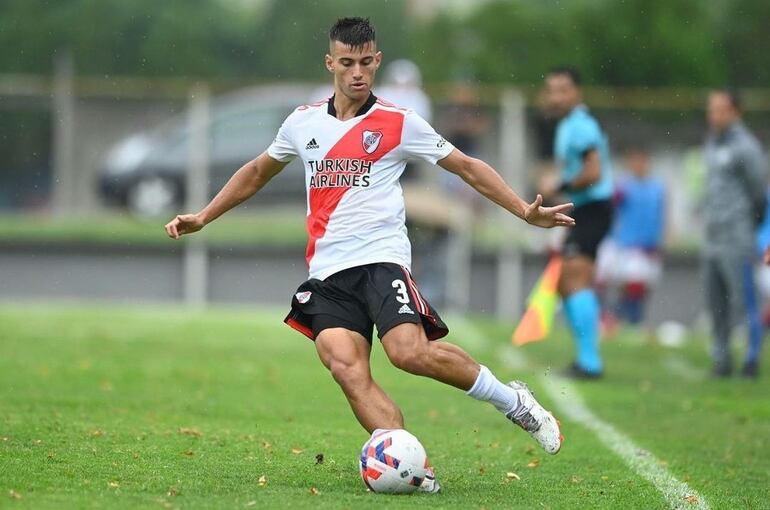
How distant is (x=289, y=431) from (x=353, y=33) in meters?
2.54

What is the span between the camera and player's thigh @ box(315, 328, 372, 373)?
6.46 m

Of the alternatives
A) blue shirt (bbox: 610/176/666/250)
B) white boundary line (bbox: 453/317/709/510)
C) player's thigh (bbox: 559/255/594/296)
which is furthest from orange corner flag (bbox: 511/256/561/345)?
blue shirt (bbox: 610/176/666/250)

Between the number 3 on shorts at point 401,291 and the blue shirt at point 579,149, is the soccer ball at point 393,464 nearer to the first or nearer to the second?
the number 3 on shorts at point 401,291

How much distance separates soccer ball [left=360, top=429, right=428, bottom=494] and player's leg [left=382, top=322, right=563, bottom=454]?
1.28ft

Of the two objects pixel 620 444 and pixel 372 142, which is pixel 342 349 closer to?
pixel 372 142

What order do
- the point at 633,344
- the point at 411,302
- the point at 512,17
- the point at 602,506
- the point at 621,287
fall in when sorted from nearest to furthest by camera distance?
the point at 602,506, the point at 411,302, the point at 633,344, the point at 621,287, the point at 512,17

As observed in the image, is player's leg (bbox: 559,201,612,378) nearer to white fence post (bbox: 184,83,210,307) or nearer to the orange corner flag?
the orange corner flag

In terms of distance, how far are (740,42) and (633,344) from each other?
17.1 meters

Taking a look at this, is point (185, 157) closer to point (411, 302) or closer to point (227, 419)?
point (227, 419)

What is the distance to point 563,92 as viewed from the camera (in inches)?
480

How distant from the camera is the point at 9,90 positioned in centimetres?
2123

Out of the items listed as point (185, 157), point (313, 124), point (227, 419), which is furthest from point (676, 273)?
point (313, 124)

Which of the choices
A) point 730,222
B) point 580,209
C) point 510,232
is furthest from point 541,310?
point 510,232

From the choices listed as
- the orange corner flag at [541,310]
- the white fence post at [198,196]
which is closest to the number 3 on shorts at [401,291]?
the orange corner flag at [541,310]
